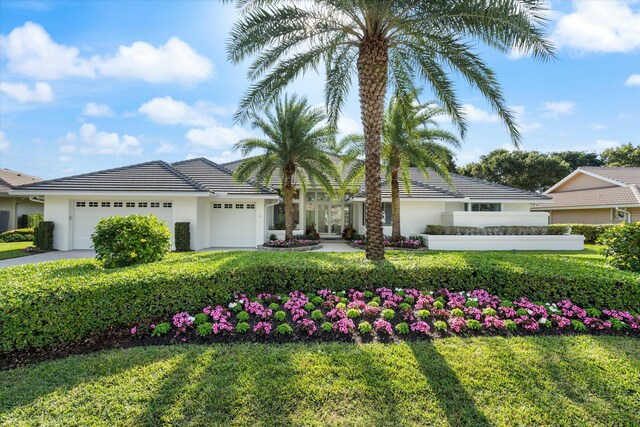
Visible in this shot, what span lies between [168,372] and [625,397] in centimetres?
520

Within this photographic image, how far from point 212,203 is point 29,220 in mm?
17119

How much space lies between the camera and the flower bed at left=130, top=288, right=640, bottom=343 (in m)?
4.94

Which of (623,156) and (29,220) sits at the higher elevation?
(623,156)

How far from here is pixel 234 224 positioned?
1766 centimetres

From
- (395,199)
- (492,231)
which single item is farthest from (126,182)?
(492,231)

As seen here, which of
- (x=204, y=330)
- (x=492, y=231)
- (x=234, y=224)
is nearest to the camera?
(x=204, y=330)

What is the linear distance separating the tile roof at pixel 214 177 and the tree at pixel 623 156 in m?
51.9

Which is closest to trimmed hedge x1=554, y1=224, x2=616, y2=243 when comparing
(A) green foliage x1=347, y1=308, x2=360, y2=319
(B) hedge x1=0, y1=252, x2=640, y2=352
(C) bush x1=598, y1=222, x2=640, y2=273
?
(C) bush x1=598, y1=222, x2=640, y2=273

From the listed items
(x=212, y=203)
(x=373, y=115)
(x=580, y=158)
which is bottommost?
(x=212, y=203)

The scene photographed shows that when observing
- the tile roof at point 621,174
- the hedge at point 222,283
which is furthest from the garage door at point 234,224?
the tile roof at point 621,174

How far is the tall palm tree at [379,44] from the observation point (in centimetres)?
746

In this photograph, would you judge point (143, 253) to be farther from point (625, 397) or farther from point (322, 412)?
point (625, 397)

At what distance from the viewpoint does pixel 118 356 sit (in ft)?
14.2

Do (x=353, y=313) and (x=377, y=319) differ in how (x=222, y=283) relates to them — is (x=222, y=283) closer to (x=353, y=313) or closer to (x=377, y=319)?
(x=353, y=313)
